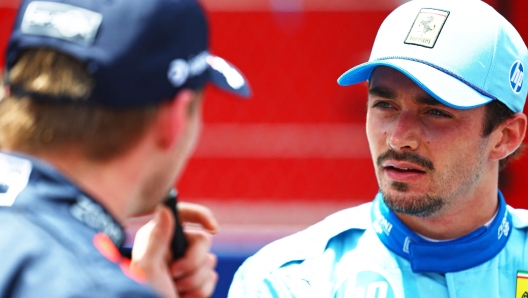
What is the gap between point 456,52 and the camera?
2.09 meters

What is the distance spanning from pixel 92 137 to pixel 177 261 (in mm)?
380

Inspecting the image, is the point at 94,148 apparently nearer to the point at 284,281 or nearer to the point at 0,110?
the point at 0,110

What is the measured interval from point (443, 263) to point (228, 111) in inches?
157

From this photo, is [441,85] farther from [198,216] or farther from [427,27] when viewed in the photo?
[198,216]

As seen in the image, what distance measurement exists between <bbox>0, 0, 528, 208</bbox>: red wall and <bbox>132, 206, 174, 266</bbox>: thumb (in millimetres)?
4322

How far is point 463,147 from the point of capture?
7.02 feet

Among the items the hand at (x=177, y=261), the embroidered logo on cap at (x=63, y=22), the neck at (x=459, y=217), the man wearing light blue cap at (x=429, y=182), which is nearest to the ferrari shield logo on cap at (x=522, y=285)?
the man wearing light blue cap at (x=429, y=182)

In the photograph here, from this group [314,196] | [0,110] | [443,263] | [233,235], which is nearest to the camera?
[0,110]

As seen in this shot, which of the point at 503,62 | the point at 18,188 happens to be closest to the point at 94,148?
the point at 18,188

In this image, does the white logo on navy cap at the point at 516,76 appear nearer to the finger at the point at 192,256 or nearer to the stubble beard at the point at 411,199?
the stubble beard at the point at 411,199

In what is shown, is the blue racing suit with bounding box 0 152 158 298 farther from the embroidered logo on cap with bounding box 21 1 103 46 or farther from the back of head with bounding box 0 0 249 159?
the embroidered logo on cap with bounding box 21 1 103 46

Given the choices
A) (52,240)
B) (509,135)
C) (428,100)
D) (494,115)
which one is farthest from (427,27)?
(52,240)

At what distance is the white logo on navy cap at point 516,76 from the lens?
2158mm

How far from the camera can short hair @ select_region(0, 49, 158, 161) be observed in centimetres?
113
